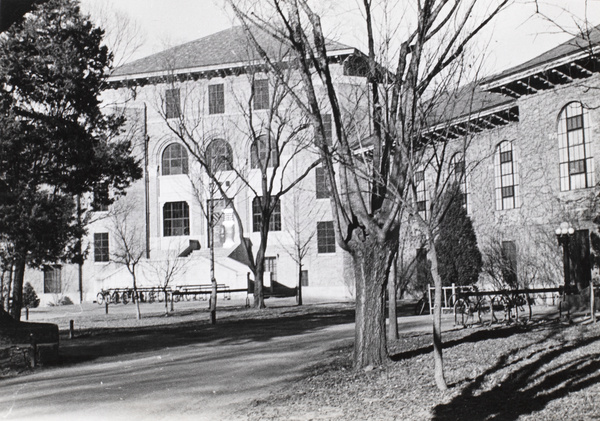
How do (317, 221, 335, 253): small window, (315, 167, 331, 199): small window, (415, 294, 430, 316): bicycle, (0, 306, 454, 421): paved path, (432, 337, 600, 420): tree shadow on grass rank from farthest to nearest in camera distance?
(317, 221, 335, 253): small window < (315, 167, 331, 199): small window < (415, 294, 430, 316): bicycle < (0, 306, 454, 421): paved path < (432, 337, 600, 420): tree shadow on grass

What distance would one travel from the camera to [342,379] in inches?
427

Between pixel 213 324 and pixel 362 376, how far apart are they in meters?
13.4

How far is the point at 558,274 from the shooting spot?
2439cm

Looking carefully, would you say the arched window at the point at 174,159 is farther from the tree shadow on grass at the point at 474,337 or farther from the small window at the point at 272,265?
the tree shadow on grass at the point at 474,337

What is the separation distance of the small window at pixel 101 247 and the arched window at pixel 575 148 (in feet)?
116

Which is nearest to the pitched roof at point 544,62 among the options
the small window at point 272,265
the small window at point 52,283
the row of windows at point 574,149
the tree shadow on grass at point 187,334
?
the row of windows at point 574,149

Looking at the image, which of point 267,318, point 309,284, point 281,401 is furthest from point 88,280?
point 281,401

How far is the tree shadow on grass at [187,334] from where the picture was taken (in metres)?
17.8

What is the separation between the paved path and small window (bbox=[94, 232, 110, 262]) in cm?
3491

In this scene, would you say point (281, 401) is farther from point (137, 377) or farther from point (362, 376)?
point (137, 377)

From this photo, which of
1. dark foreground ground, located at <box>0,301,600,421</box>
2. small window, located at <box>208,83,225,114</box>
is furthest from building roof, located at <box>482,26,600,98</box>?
small window, located at <box>208,83,225,114</box>

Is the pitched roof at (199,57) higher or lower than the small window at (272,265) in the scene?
higher

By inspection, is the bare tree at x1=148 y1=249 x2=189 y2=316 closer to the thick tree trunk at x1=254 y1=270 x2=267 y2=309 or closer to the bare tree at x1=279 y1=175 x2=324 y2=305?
the bare tree at x1=279 y1=175 x2=324 y2=305

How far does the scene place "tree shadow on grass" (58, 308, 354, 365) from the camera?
58.4 ft
